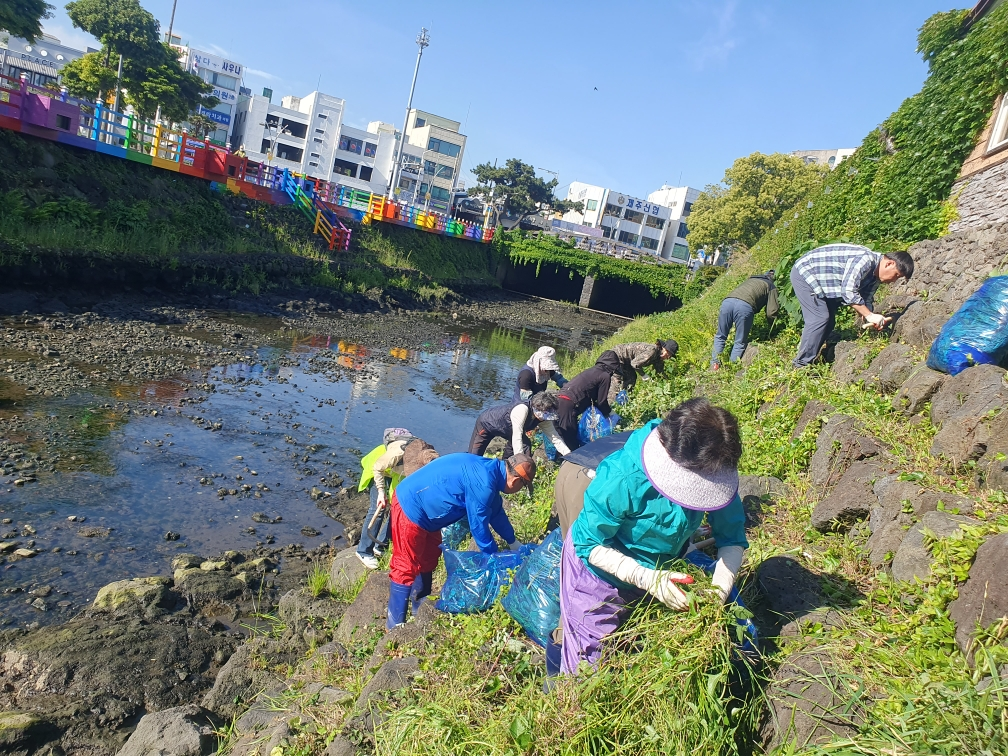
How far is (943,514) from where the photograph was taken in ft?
9.80

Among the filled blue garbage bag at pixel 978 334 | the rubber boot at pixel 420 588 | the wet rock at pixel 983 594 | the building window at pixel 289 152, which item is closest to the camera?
the wet rock at pixel 983 594

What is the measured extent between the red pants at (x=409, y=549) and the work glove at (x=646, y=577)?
6.43ft

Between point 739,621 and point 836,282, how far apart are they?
4376 mm

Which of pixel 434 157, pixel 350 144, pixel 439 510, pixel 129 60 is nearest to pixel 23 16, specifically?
pixel 129 60

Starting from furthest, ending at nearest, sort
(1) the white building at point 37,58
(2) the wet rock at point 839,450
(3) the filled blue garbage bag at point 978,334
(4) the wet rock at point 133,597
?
1. (1) the white building at point 37,58
2. (4) the wet rock at point 133,597
3. (3) the filled blue garbage bag at point 978,334
4. (2) the wet rock at point 839,450

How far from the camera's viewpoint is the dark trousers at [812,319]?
243 inches

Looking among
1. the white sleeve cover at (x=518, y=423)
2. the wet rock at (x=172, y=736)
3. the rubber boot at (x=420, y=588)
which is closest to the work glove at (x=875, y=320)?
the white sleeve cover at (x=518, y=423)

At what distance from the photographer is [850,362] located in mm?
5898

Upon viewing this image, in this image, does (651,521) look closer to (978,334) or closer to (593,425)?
(978,334)

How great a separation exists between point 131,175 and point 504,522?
1791cm

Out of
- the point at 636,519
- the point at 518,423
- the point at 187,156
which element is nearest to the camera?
the point at 636,519

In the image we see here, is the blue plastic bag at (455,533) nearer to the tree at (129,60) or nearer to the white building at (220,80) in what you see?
the tree at (129,60)

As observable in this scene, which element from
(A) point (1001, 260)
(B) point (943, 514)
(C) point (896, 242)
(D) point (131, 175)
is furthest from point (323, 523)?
(D) point (131, 175)

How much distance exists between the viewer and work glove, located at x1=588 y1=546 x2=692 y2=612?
2.39 metres
